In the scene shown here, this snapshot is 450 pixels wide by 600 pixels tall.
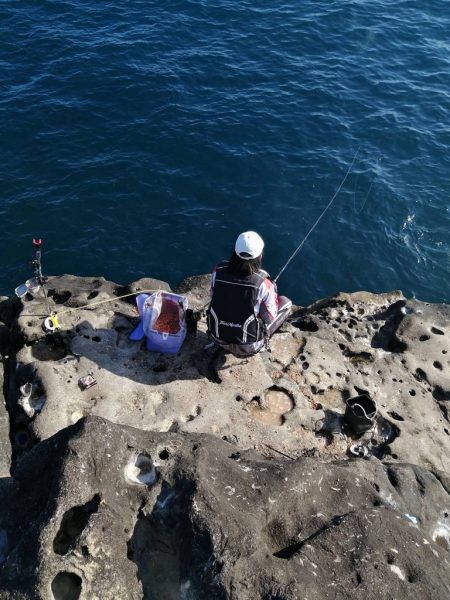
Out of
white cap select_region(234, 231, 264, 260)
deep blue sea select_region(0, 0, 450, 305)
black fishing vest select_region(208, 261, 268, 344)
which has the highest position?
white cap select_region(234, 231, 264, 260)

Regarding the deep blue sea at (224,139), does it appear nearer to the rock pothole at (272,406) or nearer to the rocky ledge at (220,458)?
the rocky ledge at (220,458)

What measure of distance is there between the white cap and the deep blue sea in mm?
6537

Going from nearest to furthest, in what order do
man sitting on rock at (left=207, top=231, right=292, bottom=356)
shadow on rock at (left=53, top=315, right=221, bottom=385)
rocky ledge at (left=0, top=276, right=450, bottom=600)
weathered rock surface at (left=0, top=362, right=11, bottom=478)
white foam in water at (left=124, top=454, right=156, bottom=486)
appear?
rocky ledge at (left=0, top=276, right=450, bottom=600) < white foam in water at (left=124, top=454, right=156, bottom=486) < weathered rock surface at (left=0, top=362, right=11, bottom=478) < man sitting on rock at (left=207, top=231, right=292, bottom=356) < shadow on rock at (left=53, top=315, right=221, bottom=385)

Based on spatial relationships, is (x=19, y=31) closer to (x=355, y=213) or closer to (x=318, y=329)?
(x=355, y=213)

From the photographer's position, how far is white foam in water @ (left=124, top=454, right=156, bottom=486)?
19.7ft

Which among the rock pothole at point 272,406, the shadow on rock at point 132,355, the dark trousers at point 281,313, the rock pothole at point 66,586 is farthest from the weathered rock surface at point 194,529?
the dark trousers at point 281,313

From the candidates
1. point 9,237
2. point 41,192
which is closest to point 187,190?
point 41,192

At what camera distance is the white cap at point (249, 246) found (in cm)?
793

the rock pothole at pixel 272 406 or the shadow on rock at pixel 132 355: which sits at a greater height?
the shadow on rock at pixel 132 355

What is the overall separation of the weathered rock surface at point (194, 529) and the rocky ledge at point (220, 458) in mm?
16

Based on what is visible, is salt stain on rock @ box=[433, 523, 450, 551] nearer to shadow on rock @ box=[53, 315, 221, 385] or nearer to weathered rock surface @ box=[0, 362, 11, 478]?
shadow on rock @ box=[53, 315, 221, 385]

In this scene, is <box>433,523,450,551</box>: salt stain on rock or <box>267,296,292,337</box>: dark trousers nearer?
<box>433,523,450,551</box>: salt stain on rock

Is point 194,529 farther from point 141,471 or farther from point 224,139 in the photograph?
point 224,139

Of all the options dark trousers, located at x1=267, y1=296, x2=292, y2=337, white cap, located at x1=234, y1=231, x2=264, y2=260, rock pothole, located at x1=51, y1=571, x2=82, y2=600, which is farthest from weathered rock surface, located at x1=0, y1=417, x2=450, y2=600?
dark trousers, located at x1=267, y1=296, x2=292, y2=337
